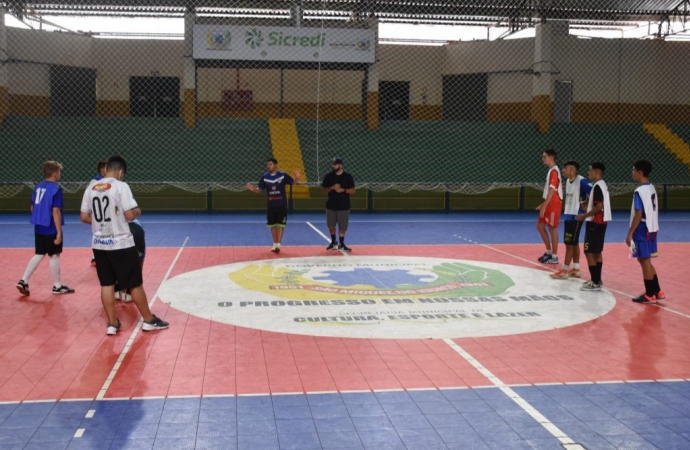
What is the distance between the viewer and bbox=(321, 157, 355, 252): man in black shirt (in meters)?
14.0

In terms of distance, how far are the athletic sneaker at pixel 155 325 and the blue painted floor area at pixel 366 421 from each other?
222 centimetres

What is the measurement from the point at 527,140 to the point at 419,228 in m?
12.6

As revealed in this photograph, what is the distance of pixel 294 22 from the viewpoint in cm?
2858

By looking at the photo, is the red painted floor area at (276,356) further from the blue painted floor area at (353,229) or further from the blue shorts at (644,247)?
the blue painted floor area at (353,229)

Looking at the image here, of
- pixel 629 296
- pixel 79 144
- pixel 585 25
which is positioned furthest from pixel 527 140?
pixel 629 296

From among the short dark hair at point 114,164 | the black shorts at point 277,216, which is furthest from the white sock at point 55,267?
the black shorts at point 277,216

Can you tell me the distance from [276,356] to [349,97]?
2626cm

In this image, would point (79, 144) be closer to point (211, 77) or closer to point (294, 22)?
point (211, 77)

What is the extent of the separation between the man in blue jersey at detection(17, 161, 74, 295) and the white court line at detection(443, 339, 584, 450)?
540 centimetres

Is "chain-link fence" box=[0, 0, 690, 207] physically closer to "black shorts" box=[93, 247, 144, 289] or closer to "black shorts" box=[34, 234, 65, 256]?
"black shorts" box=[34, 234, 65, 256]

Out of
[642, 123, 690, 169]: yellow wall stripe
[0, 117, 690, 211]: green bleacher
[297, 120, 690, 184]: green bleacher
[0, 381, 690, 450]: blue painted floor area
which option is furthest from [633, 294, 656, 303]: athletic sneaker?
[642, 123, 690, 169]: yellow wall stripe

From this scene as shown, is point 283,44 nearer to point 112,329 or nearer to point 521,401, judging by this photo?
point 112,329

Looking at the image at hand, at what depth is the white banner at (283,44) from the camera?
89.6 ft

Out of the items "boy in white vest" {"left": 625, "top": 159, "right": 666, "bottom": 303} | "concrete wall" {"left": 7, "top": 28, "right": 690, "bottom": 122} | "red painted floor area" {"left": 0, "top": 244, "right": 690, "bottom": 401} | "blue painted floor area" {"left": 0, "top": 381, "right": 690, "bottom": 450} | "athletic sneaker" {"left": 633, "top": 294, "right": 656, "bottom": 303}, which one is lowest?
"blue painted floor area" {"left": 0, "top": 381, "right": 690, "bottom": 450}
